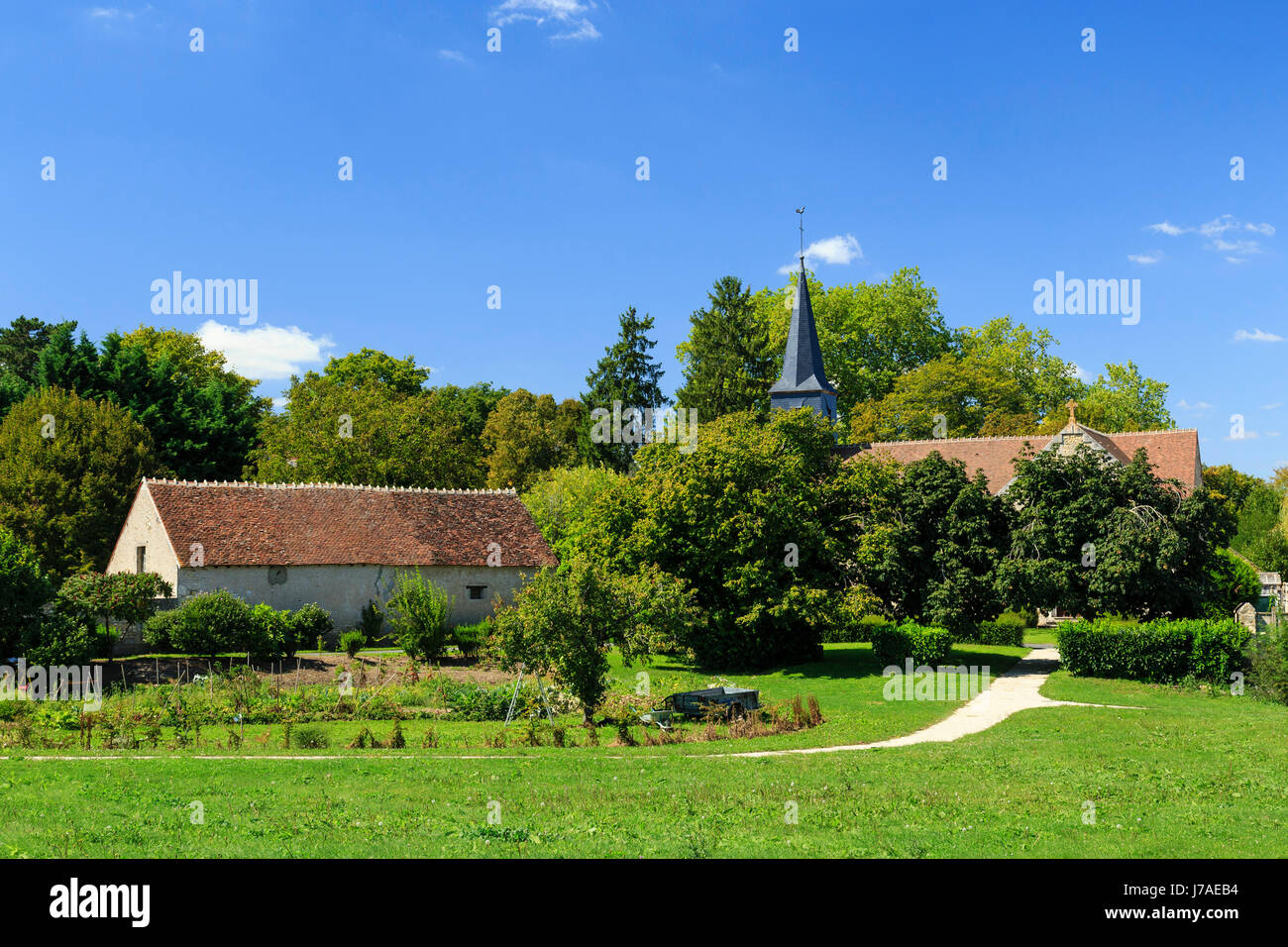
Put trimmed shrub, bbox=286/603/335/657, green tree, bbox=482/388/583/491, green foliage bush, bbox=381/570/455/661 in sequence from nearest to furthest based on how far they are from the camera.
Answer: green foliage bush, bbox=381/570/455/661
trimmed shrub, bbox=286/603/335/657
green tree, bbox=482/388/583/491

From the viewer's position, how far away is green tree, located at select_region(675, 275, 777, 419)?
209 ft

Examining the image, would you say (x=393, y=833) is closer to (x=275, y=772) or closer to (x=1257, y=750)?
(x=275, y=772)

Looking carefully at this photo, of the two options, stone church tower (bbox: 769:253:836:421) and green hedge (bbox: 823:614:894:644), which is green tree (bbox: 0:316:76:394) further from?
green hedge (bbox: 823:614:894:644)

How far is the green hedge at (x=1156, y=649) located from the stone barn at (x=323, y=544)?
2010cm

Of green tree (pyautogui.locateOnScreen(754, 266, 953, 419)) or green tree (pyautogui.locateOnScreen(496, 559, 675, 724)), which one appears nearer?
green tree (pyautogui.locateOnScreen(496, 559, 675, 724))

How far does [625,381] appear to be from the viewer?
65375 mm

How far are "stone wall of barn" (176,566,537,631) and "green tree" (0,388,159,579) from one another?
11917 mm

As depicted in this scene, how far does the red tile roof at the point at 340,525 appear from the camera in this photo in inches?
1522

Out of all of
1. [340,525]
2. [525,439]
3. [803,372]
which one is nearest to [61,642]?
[340,525]

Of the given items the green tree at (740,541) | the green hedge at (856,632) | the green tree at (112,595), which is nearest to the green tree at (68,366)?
the green tree at (112,595)

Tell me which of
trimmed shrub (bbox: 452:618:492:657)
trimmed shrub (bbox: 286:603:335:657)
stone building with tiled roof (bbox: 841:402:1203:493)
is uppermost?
stone building with tiled roof (bbox: 841:402:1203:493)

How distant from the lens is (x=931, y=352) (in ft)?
252

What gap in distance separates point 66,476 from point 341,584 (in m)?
16.2

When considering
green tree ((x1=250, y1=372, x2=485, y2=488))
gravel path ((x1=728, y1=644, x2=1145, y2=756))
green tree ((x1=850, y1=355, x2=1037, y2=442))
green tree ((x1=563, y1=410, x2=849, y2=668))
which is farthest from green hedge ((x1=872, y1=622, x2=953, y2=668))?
green tree ((x1=850, y1=355, x2=1037, y2=442))
